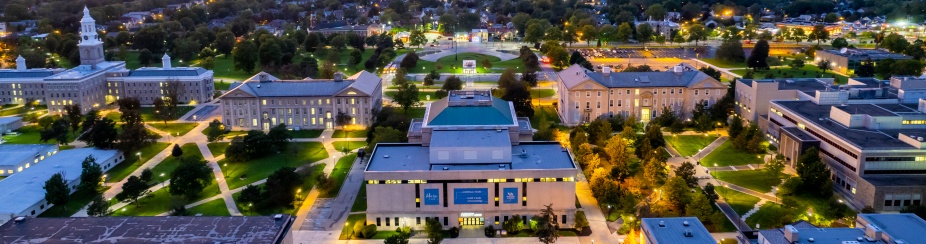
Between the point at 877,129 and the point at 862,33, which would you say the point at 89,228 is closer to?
the point at 877,129

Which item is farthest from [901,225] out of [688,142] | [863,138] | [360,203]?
[360,203]

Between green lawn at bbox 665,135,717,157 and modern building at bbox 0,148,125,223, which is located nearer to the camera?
modern building at bbox 0,148,125,223

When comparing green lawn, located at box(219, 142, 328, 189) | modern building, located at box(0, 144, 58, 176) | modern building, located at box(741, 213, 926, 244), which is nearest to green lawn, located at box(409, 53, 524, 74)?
green lawn, located at box(219, 142, 328, 189)

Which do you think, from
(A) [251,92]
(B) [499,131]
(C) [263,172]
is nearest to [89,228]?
(C) [263,172]

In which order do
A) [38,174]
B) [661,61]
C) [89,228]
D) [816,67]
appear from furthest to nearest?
[661,61] < [816,67] < [38,174] < [89,228]

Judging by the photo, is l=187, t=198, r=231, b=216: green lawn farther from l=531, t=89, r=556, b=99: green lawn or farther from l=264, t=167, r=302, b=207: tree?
l=531, t=89, r=556, b=99: green lawn

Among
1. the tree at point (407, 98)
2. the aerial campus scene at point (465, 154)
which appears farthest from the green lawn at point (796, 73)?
the tree at point (407, 98)

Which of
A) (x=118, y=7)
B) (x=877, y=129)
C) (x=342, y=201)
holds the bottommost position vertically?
(x=342, y=201)
